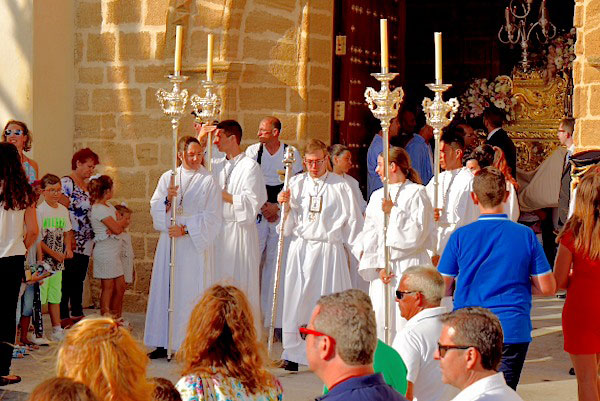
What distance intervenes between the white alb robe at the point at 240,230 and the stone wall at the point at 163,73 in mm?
1701

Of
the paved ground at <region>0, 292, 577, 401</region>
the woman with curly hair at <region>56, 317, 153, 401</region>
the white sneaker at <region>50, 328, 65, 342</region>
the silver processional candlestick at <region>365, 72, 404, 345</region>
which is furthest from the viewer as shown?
the white sneaker at <region>50, 328, 65, 342</region>

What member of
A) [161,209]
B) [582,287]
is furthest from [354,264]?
[582,287]

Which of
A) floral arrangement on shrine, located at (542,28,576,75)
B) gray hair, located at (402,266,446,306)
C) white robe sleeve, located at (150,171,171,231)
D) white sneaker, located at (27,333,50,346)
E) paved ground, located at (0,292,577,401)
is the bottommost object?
paved ground, located at (0,292,577,401)

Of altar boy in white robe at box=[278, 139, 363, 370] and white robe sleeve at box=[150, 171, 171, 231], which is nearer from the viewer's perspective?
altar boy in white robe at box=[278, 139, 363, 370]

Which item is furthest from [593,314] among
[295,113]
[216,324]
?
[295,113]

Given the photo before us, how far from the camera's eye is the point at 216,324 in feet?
15.1

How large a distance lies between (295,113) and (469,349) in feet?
26.3

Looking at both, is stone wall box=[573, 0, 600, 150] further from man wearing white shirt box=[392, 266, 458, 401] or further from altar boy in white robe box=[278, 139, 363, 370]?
man wearing white shirt box=[392, 266, 458, 401]

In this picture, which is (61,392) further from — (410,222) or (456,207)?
(456,207)

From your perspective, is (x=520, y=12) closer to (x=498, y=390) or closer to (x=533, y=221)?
(x=533, y=221)

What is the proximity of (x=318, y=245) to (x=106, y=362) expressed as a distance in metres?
6.08

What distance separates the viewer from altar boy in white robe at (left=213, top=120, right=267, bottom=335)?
10562 millimetres

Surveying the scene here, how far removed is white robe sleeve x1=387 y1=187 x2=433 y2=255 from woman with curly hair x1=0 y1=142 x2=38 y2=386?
9.03ft

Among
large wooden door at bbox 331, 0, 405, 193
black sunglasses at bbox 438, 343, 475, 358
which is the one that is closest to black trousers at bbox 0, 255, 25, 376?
black sunglasses at bbox 438, 343, 475, 358
